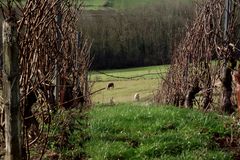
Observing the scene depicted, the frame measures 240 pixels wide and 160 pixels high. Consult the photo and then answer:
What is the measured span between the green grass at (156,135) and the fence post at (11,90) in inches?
99.4

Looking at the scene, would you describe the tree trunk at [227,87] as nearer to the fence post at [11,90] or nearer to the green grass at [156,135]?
the green grass at [156,135]

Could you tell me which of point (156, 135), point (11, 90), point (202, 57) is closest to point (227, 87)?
point (202, 57)

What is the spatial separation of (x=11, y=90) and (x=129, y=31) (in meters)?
48.0

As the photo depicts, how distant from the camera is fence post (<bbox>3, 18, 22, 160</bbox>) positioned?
422cm

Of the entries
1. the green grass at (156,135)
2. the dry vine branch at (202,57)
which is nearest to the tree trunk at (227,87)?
the dry vine branch at (202,57)

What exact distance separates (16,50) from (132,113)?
16.6ft

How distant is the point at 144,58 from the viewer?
4819cm

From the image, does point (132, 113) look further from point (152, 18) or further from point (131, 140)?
point (152, 18)

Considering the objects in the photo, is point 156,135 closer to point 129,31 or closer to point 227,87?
point 227,87

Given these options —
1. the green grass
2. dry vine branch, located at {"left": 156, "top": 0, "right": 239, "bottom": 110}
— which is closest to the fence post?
the green grass

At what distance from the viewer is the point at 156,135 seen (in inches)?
304

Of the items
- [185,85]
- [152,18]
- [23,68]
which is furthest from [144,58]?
[23,68]

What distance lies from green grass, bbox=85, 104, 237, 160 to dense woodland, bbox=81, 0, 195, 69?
2912 cm

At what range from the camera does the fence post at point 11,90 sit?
4.22 metres
